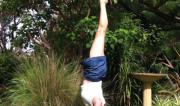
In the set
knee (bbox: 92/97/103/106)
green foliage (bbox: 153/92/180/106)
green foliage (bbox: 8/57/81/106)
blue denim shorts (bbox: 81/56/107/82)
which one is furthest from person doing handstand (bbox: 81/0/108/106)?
green foliage (bbox: 153/92/180/106)

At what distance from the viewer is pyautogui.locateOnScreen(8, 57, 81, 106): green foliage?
7539mm

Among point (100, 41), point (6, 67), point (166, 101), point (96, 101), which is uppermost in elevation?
point (100, 41)

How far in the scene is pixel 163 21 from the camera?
974cm

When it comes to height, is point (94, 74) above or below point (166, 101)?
above

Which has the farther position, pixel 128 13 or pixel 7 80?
pixel 7 80

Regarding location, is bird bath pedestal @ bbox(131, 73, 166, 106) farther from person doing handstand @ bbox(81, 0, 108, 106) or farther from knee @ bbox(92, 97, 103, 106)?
knee @ bbox(92, 97, 103, 106)

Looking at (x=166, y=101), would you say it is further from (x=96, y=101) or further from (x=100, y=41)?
(x=96, y=101)

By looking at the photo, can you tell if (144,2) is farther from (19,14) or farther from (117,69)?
(19,14)

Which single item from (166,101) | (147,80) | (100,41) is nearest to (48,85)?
(147,80)

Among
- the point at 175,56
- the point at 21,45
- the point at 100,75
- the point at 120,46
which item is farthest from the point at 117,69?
the point at 100,75

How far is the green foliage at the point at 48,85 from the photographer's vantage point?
24.7 ft

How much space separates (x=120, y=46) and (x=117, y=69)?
0.39 m

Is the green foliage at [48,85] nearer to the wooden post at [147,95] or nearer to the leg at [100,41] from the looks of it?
the wooden post at [147,95]

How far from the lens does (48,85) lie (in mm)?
7590
